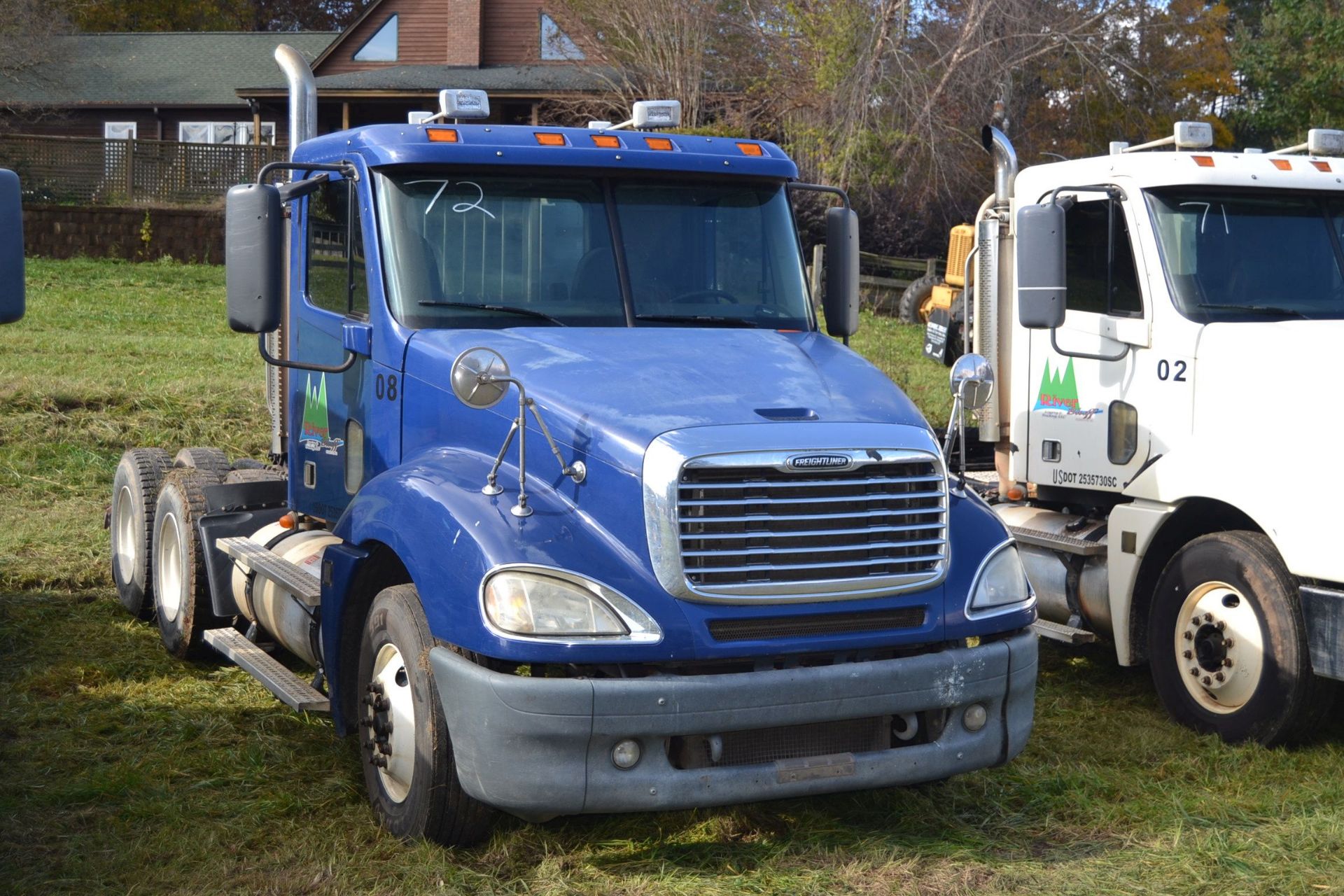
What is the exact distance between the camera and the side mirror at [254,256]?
5680mm

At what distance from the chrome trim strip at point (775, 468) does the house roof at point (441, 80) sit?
30.5 m

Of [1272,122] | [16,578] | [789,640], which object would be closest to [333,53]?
[1272,122]

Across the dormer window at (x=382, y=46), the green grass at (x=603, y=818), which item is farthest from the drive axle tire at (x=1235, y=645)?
the dormer window at (x=382, y=46)

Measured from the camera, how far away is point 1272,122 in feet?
124

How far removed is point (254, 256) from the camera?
570cm

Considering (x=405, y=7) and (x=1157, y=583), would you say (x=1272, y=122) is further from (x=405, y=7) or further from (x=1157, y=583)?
(x=1157, y=583)

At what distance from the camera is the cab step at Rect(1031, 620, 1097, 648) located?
738 cm

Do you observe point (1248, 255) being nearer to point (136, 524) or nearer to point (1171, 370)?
point (1171, 370)

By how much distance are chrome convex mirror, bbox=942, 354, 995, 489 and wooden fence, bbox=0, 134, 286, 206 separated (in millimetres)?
28887

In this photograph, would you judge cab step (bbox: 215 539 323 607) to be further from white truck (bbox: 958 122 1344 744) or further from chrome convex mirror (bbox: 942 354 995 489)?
white truck (bbox: 958 122 1344 744)

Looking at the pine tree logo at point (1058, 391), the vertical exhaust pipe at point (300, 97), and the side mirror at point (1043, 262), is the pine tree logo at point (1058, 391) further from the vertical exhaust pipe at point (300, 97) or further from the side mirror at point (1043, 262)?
the vertical exhaust pipe at point (300, 97)

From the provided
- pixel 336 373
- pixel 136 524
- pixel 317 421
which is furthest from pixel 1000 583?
pixel 136 524

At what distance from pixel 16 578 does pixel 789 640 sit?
6157 millimetres

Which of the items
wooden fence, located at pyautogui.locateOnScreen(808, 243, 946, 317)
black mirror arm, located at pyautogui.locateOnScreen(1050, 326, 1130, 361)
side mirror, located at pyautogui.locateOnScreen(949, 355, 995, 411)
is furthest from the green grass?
wooden fence, located at pyautogui.locateOnScreen(808, 243, 946, 317)
